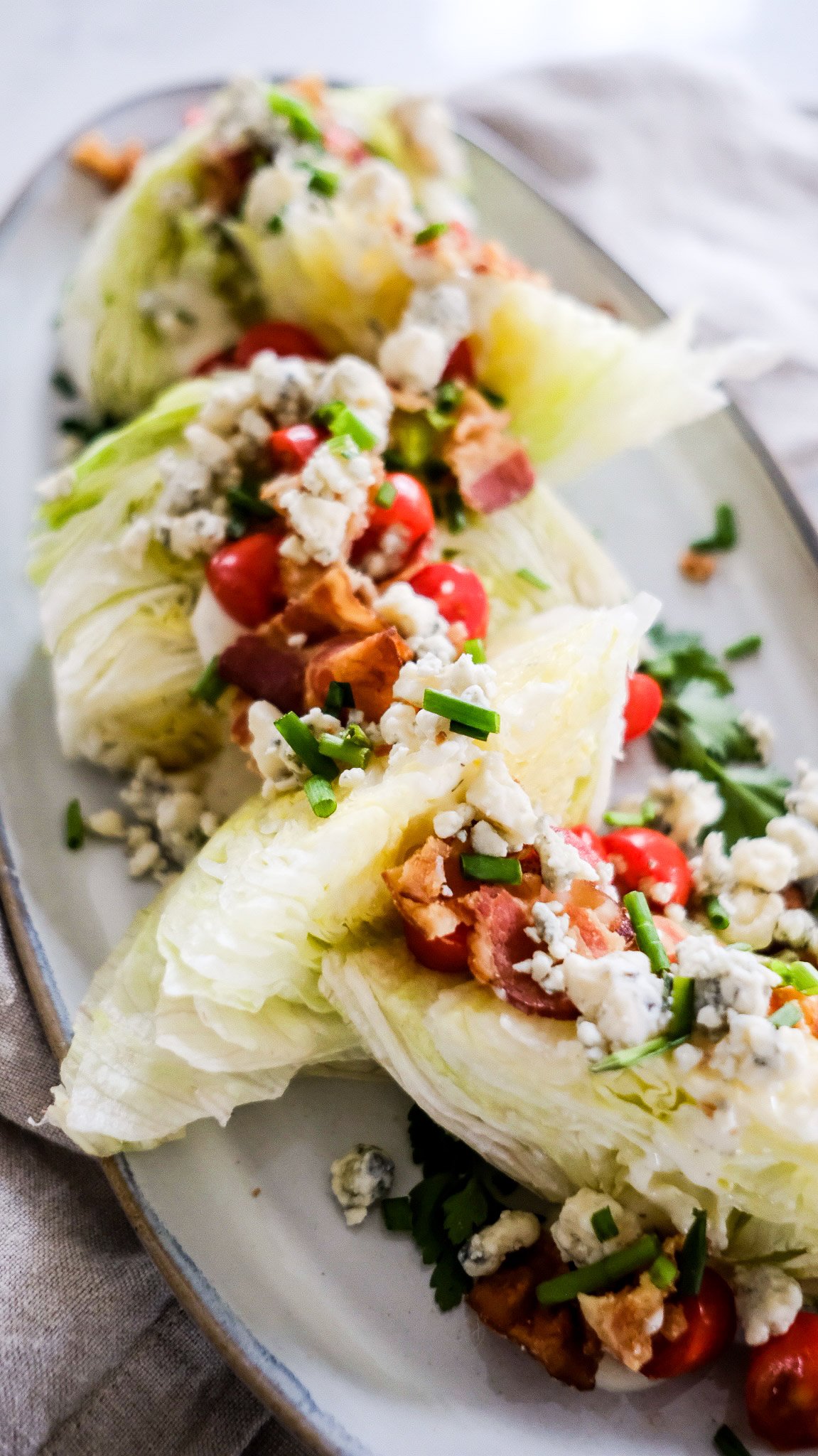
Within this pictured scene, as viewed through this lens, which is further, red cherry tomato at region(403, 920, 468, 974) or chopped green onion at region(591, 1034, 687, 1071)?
red cherry tomato at region(403, 920, 468, 974)

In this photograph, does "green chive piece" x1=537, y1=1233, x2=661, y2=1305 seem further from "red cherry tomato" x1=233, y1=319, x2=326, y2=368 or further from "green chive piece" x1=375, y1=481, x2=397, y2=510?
"red cherry tomato" x1=233, y1=319, x2=326, y2=368

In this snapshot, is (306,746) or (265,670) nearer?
(306,746)

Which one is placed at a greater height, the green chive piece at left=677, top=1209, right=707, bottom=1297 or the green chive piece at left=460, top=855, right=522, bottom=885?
the green chive piece at left=460, top=855, right=522, bottom=885

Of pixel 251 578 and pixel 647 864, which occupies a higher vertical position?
pixel 251 578

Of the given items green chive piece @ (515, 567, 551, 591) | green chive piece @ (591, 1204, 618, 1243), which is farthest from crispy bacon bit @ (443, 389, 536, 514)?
green chive piece @ (591, 1204, 618, 1243)

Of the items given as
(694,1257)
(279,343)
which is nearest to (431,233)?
(279,343)

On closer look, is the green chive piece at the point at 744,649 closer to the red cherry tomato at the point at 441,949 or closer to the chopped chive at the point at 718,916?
the chopped chive at the point at 718,916

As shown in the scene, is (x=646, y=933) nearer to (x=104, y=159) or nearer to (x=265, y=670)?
(x=265, y=670)
